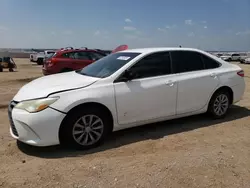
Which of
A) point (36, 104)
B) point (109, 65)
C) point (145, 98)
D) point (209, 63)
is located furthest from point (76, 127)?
point (209, 63)

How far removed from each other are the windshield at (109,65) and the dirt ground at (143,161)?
3.74 feet

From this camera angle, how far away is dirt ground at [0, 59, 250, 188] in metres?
3.22

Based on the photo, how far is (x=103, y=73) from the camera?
15.1ft

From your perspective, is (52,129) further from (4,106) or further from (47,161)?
(4,106)

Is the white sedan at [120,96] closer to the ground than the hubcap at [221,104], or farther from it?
farther from it

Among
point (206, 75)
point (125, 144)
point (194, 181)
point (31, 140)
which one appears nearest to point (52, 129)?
point (31, 140)

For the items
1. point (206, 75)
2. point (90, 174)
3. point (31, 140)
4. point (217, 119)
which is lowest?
point (217, 119)

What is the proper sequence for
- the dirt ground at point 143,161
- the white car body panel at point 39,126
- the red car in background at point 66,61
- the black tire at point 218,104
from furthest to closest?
the red car in background at point 66,61 → the black tire at point 218,104 → the white car body panel at point 39,126 → the dirt ground at point 143,161

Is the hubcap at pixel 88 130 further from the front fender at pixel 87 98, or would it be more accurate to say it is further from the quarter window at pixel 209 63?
the quarter window at pixel 209 63

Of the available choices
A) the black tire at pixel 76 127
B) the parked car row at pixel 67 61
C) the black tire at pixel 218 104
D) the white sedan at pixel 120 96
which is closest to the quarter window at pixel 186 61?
the white sedan at pixel 120 96

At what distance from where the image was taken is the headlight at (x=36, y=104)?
3.78 meters

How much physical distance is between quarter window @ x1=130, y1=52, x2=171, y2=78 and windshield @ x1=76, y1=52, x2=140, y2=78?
0.20m

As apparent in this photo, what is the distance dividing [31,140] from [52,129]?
34cm

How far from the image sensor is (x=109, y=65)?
4.83m
